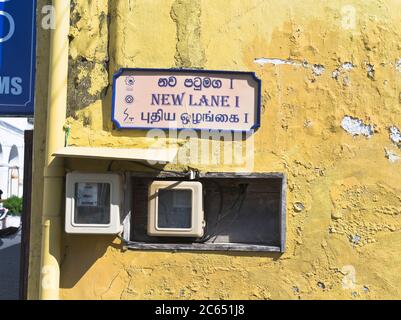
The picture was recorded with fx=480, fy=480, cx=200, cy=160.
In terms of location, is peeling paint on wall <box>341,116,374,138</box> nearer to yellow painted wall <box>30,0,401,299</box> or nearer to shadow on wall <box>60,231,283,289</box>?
yellow painted wall <box>30,0,401,299</box>

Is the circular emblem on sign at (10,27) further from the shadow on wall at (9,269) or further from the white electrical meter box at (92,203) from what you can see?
the shadow on wall at (9,269)

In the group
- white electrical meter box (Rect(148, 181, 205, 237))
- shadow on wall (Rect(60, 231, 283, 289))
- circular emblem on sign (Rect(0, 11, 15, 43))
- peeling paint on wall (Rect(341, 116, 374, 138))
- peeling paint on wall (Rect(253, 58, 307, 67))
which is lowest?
shadow on wall (Rect(60, 231, 283, 289))

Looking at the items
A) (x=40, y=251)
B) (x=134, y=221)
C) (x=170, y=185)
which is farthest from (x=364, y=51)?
(x=40, y=251)

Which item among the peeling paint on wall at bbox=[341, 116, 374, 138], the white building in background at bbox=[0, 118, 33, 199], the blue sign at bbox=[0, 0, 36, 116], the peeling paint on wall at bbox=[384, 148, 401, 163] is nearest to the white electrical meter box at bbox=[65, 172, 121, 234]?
the blue sign at bbox=[0, 0, 36, 116]

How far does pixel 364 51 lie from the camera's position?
4.05 m

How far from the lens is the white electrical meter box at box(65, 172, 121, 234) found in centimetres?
381

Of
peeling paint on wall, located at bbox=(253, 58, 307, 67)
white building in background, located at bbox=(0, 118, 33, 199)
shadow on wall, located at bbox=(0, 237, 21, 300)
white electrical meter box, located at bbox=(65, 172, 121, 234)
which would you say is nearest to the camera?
white electrical meter box, located at bbox=(65, 172, 121, 234)

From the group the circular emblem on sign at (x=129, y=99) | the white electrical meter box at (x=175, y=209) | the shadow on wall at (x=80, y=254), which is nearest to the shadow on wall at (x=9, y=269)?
the shadow on wall at (x=80, y=254)

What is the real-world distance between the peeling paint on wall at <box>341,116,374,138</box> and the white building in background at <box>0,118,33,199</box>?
55.9 feet

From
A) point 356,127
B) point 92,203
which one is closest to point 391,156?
point 356,127

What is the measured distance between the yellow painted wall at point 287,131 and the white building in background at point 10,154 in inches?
632

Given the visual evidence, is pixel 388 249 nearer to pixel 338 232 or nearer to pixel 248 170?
pixel 338 232

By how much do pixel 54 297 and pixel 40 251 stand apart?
15.8 inches

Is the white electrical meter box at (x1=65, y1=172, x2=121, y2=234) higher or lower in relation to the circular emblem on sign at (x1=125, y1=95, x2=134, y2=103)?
lower
